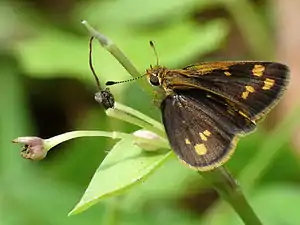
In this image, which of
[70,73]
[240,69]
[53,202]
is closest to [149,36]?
[70,73]

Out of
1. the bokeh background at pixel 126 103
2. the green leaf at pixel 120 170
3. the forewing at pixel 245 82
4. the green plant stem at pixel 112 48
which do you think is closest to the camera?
the green plant stem at pixel 112 48

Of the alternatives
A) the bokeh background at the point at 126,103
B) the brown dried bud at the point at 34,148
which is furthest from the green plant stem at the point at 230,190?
the bokeh background at the point at 126,103

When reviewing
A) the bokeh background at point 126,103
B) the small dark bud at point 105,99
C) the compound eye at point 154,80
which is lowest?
the bokeh background at point 126,103

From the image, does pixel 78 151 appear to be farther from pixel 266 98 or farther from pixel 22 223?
pixel 266 98

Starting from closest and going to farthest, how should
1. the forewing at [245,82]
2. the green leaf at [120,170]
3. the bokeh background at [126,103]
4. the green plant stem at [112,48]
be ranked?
1. the green plant stem at [112,48]
2. the green leaf at [120,170]
3. the forewing at [245,82]
4. the bokeh background at [126,103]

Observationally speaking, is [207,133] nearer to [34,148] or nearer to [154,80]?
[154,80]

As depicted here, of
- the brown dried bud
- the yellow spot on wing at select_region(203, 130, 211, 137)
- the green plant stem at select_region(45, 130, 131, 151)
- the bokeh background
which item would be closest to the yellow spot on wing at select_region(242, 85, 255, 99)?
the yellow spot on wing at select_region(203, 130, 211, 137)

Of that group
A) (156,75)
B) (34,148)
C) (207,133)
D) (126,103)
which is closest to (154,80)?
(156,75)

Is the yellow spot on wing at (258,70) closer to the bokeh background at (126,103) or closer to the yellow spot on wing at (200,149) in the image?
the yellow spot on wing at (200,149)

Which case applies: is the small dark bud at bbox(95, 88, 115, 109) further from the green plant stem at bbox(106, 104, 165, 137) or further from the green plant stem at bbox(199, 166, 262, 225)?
the green plant stem at bbox(199, 166, 262, 225)
